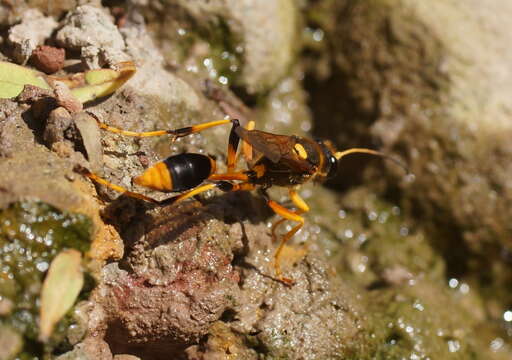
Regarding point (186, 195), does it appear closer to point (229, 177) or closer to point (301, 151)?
point (229, 177)

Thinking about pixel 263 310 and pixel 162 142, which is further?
pixel 162 142

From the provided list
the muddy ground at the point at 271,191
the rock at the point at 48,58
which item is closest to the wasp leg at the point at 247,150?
the muddy ground at the point at 271,191

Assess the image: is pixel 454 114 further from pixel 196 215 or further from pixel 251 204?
pixel 196 215

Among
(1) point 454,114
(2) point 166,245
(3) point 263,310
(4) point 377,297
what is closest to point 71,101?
(2) point 166,245

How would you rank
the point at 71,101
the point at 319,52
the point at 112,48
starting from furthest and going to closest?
the point at 319,52
the point at 112,48
the point at 71,101

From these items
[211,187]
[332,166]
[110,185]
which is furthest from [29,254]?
[332,166]

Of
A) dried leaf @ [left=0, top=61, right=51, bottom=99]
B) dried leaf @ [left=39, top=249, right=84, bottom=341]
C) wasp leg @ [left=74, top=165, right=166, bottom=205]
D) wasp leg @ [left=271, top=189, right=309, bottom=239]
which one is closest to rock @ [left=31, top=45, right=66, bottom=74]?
dried leaf @ [left=0, top=61, right=51, bottom=99]

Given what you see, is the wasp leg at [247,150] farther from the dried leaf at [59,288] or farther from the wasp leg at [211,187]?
the dried leaf at [59,288]
